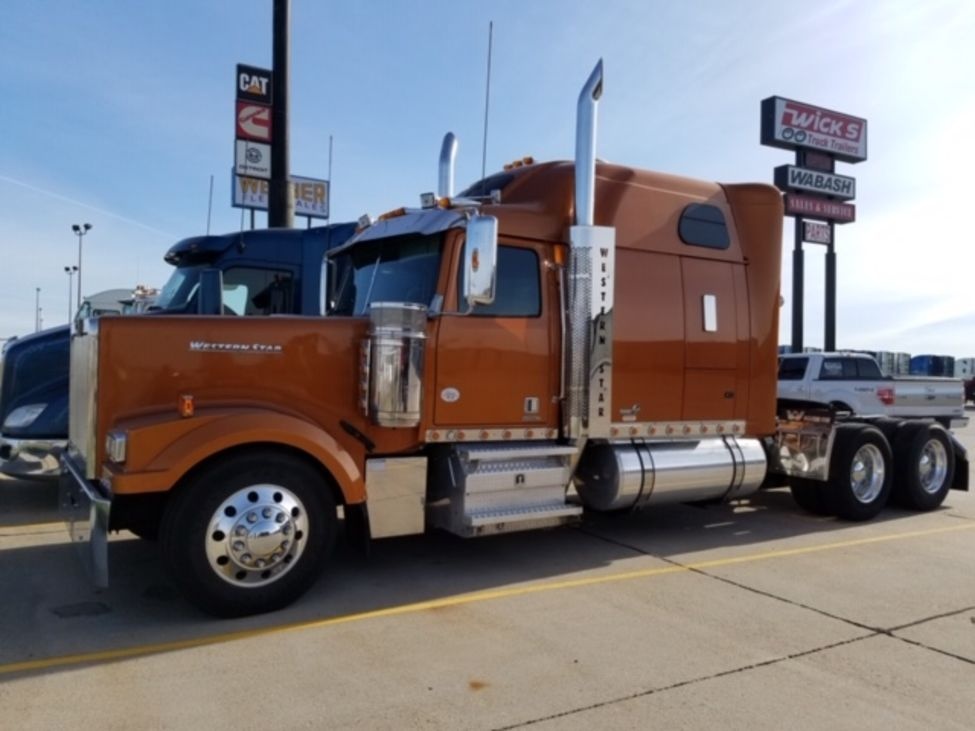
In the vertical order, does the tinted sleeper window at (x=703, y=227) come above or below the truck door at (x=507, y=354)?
above

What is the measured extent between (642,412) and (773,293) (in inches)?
75.8

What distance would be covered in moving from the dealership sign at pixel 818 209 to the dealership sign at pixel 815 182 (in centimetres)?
32

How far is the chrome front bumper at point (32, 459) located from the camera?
25.7 feet

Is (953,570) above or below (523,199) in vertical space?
below

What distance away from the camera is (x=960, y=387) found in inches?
566

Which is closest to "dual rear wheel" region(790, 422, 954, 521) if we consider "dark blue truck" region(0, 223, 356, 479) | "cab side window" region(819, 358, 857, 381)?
"dark blue truck" region(0, 223, 356, 479)

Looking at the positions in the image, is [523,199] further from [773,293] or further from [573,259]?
[773,293]

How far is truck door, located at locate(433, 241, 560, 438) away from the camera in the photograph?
19.3 ft

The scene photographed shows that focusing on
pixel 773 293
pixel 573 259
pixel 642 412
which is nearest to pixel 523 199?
pixel 573 259

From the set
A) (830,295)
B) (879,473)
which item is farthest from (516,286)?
(830,295)

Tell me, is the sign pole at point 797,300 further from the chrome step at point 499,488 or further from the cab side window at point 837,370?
the chrome step at point 499,488

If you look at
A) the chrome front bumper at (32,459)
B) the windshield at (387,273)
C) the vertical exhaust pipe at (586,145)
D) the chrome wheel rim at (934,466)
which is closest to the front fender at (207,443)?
the windshield at (387,273)

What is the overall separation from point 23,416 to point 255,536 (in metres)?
4.60

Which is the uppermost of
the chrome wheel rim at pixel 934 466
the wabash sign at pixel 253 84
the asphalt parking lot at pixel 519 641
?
the wabash sign at pixel 253 84
